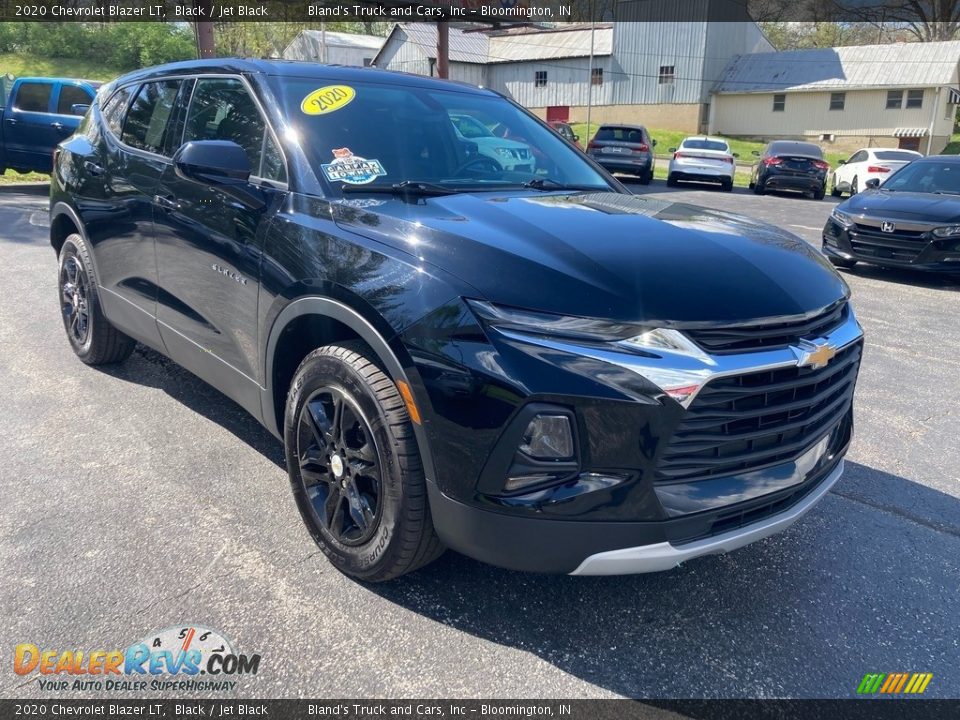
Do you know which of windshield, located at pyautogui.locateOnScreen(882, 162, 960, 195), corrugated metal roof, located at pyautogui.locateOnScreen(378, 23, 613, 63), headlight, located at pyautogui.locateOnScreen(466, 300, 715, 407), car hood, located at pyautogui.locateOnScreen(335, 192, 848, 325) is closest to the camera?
headlight, located at pyautogui.locateOnScreen(466, 300, 715, 407)

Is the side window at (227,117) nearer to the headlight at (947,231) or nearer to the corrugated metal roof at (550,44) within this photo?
the headlight at (947,231)

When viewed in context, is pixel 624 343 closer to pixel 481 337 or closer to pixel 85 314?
pixel 481 337

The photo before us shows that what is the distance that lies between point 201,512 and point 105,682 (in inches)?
39.7

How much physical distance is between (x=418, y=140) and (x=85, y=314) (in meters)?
2.76

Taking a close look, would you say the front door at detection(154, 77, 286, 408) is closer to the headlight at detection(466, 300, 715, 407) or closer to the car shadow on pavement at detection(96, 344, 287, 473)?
the car shadow on pavement at detection(96, 344, 287, 473)

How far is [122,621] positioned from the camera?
2494mm

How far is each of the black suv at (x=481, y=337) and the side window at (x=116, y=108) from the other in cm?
108

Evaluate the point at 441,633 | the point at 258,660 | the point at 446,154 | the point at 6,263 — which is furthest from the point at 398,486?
the point at 6,263

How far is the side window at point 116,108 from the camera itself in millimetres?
4426

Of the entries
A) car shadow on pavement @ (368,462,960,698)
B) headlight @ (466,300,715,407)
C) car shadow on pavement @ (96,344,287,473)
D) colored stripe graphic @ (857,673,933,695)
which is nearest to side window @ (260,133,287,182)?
headlight @ (466,300,715,407)

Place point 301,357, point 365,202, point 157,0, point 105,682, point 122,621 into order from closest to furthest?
point 105,682 < point 122,621 < point 365,202 < point 301,357 < point 157,0

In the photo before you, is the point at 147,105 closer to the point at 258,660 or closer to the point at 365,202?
the point at 365,202

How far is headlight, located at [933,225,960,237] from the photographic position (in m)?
8.06

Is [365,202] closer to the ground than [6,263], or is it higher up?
higher up
